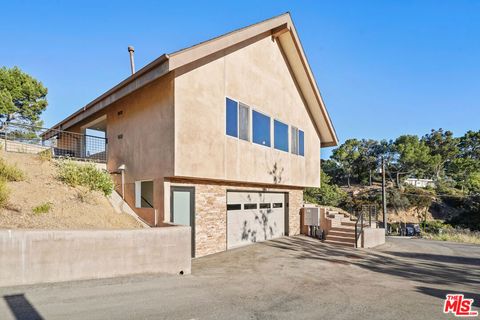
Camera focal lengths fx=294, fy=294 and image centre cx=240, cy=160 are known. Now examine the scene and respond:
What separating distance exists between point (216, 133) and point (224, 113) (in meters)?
0.87

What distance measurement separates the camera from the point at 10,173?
8367mm

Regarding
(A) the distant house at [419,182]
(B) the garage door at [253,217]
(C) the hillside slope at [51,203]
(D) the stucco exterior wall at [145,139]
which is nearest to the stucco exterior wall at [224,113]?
(D) the stucco exterior wall at [145,139]

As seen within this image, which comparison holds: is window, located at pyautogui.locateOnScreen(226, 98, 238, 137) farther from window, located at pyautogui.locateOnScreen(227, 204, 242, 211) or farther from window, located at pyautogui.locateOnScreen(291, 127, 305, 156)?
window, located at pyautogui.locateOnScreen(291, 127, 305, 156)

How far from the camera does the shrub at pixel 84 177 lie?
9383mm

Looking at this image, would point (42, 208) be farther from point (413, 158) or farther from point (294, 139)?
point (413, 158)

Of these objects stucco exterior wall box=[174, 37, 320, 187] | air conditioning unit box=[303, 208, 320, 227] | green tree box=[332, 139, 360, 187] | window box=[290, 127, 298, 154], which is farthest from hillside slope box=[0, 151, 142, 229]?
green tree box=[332, 139, 360, 187]

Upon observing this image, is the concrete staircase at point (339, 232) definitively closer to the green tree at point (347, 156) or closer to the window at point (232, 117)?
the window at point (232, 117)

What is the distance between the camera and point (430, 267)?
387 inches

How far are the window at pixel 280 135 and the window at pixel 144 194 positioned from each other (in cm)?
604

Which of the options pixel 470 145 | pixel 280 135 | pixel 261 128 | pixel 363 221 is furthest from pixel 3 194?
pixel 470 145

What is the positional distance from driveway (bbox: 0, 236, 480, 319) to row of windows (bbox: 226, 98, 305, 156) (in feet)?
15.2

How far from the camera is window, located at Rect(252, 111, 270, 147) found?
1221 cm

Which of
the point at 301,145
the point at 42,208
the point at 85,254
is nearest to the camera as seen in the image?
the point at 85,254

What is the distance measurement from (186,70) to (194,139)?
2.19m
